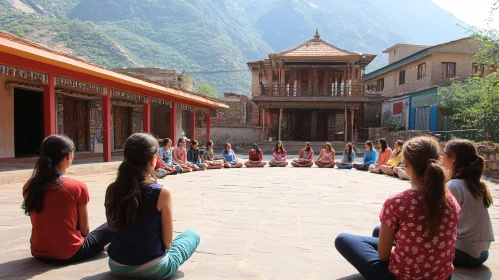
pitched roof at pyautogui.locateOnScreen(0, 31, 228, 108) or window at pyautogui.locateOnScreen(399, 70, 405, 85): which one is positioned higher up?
window at pyautogui.locateOnScreen(399, 70, 405, 85)

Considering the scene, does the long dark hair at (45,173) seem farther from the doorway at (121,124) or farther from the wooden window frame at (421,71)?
the wooden window frame at (421,71)

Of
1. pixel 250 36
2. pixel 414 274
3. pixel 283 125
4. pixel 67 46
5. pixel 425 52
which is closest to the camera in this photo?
pixel 414 274

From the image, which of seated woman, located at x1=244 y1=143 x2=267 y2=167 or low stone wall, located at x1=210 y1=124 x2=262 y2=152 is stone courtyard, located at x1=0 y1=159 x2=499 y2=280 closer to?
seated woman, located at x1=244 y1=143 x2=267 y2=167

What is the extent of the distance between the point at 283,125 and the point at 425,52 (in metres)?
9.72

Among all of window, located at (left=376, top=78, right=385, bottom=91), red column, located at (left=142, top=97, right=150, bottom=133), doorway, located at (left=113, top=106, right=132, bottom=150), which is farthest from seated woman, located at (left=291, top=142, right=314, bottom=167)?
window, located at (left=376, top=78, right=385, bottom=91)

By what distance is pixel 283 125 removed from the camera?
2541cm

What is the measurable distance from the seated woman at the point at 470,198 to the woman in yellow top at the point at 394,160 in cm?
706

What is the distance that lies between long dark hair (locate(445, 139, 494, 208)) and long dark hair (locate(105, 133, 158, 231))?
2.33 m

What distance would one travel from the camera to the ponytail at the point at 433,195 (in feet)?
7.00

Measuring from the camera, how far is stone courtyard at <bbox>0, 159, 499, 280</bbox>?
9.48 feet

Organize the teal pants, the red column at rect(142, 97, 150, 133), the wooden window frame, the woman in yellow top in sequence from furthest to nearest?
the wooden window frame < the red column at rect(142, 97, 150, 133) < the woman in yellow top < the teal pants

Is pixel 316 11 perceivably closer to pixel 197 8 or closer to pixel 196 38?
pixel 197 8

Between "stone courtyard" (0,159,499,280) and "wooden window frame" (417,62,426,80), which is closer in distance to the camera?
"stone courtyard" (0,159,499,280)

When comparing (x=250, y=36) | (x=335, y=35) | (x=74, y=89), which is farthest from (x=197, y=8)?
(x=74, y=89)
